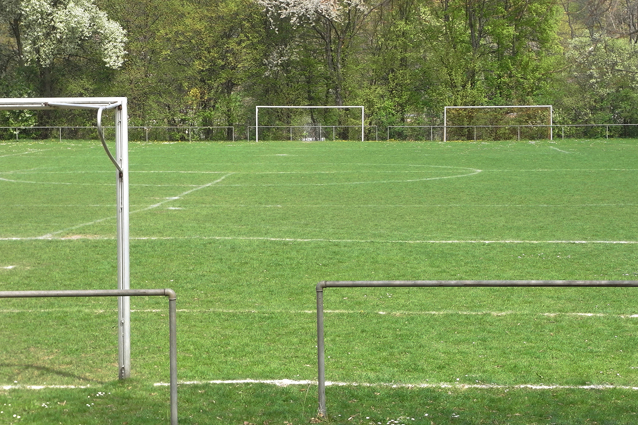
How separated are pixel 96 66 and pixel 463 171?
3193cm

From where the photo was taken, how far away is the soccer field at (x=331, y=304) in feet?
20.4

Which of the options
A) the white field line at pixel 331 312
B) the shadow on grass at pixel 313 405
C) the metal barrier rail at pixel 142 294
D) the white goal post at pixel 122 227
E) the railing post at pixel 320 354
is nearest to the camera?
the metal barrier rail at pixel 142 294

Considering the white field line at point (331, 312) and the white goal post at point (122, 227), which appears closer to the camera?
the white goal post at point (122, 227)

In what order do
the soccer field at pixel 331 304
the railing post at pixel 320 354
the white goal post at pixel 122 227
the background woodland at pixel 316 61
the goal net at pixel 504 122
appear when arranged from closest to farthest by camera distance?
the railing post at pixel 320 354
the soccer field at pixel 331 304
the white goal post at pixel 122 227
the goal net at pixel 504 122
the background woodland at pixel 316 61

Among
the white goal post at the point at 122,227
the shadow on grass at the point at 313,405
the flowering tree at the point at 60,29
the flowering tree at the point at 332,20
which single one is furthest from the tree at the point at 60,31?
the shadow on grass at the point at 313,405

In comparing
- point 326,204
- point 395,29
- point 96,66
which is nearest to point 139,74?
point 96,66

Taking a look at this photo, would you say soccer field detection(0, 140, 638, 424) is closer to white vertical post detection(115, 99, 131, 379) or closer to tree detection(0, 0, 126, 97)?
white vertical post detection(115, 99, 131, 379)

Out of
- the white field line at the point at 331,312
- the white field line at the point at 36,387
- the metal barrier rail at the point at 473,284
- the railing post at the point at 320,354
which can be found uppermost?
the metal barrier rail at the point at 473,284

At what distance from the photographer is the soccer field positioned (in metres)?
6.22

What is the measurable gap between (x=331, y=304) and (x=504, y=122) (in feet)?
129

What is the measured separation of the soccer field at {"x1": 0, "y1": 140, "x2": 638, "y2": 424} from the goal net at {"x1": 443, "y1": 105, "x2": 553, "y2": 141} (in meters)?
23.5

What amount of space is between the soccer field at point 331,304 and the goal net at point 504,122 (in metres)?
23.5

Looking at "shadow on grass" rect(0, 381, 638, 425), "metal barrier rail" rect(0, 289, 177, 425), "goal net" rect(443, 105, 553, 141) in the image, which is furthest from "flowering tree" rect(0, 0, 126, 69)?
"metal barrier rail" rect(0, 289, 177, 425)

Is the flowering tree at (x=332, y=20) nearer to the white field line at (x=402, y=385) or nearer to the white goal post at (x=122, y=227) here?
the white goal post at (x=122, y=227)
